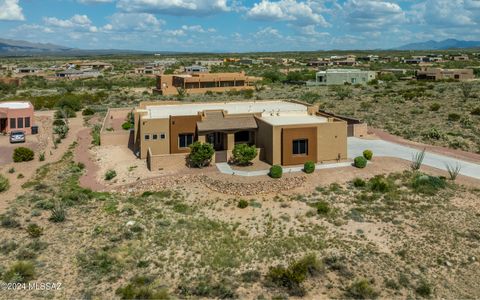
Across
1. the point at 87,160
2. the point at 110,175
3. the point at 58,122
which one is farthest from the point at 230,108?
the point at 58,122

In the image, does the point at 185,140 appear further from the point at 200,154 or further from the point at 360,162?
the point at 360,162

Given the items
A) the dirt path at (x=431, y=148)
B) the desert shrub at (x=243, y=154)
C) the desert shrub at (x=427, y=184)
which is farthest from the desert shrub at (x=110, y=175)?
the dirt path at (x=431, y=148)

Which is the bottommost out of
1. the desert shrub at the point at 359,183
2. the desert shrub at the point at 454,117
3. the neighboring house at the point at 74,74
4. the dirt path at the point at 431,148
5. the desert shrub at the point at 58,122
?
the desert shrub at the point at 359,183

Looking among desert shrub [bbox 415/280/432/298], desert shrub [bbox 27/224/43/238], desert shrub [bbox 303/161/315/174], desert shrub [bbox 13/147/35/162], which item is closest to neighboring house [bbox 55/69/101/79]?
desert shrub [bbox 13/147/35/162]

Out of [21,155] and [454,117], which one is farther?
[454,117]

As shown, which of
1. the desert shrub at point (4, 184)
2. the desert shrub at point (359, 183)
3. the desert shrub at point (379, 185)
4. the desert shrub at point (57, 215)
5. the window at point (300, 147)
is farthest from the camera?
the window at point (300, 147)

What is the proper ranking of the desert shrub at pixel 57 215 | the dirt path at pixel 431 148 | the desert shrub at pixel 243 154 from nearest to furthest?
the desert shrub at pixel 57 215 < the desert shrub at pixel 243 154 < the dirt path at pixel 431 148

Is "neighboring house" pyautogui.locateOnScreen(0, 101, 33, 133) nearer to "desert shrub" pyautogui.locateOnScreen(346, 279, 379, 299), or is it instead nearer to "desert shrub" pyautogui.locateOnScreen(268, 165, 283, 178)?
"desert shrub" pyautogui.locateOnScreen(268, 165, 283, 178)

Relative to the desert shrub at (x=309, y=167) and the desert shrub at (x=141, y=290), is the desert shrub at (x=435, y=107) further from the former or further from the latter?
the desert shrub at (x=141, y=290)
